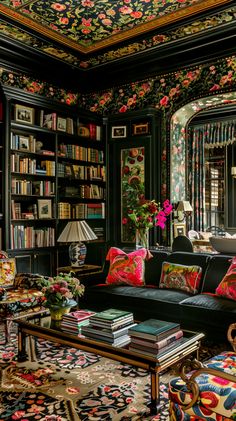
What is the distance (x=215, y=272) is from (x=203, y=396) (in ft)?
6.96

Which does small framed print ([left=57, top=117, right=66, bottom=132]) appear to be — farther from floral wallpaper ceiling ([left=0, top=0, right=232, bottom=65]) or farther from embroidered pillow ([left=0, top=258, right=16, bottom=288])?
embroidered pillow ([left=0, top=258, right=16, bottom=288])

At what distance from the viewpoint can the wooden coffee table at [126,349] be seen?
2277 mm

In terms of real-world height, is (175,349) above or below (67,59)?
below

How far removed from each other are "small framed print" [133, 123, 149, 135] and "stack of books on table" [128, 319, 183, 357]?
12.4 ft

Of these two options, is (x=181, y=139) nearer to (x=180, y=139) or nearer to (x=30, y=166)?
(x=180, y=139)

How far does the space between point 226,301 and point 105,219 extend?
3201 millimetres

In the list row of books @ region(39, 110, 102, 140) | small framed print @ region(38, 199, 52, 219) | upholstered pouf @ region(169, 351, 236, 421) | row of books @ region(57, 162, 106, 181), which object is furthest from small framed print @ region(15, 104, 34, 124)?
upholstered pouf @ region(169, 351, 236, 421)

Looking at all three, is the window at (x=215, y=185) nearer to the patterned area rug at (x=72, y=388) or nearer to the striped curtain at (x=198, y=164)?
the striped curtain at (x=198, y=164)

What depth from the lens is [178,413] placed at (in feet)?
5.92

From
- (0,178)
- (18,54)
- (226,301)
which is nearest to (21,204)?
(0,178)

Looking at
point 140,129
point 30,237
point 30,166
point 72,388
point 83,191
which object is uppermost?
point 140,129

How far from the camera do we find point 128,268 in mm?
4191

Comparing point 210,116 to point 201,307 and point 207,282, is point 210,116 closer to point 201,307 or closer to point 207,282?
point 207,282

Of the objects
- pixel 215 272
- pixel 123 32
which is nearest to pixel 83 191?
pixel 123 32
